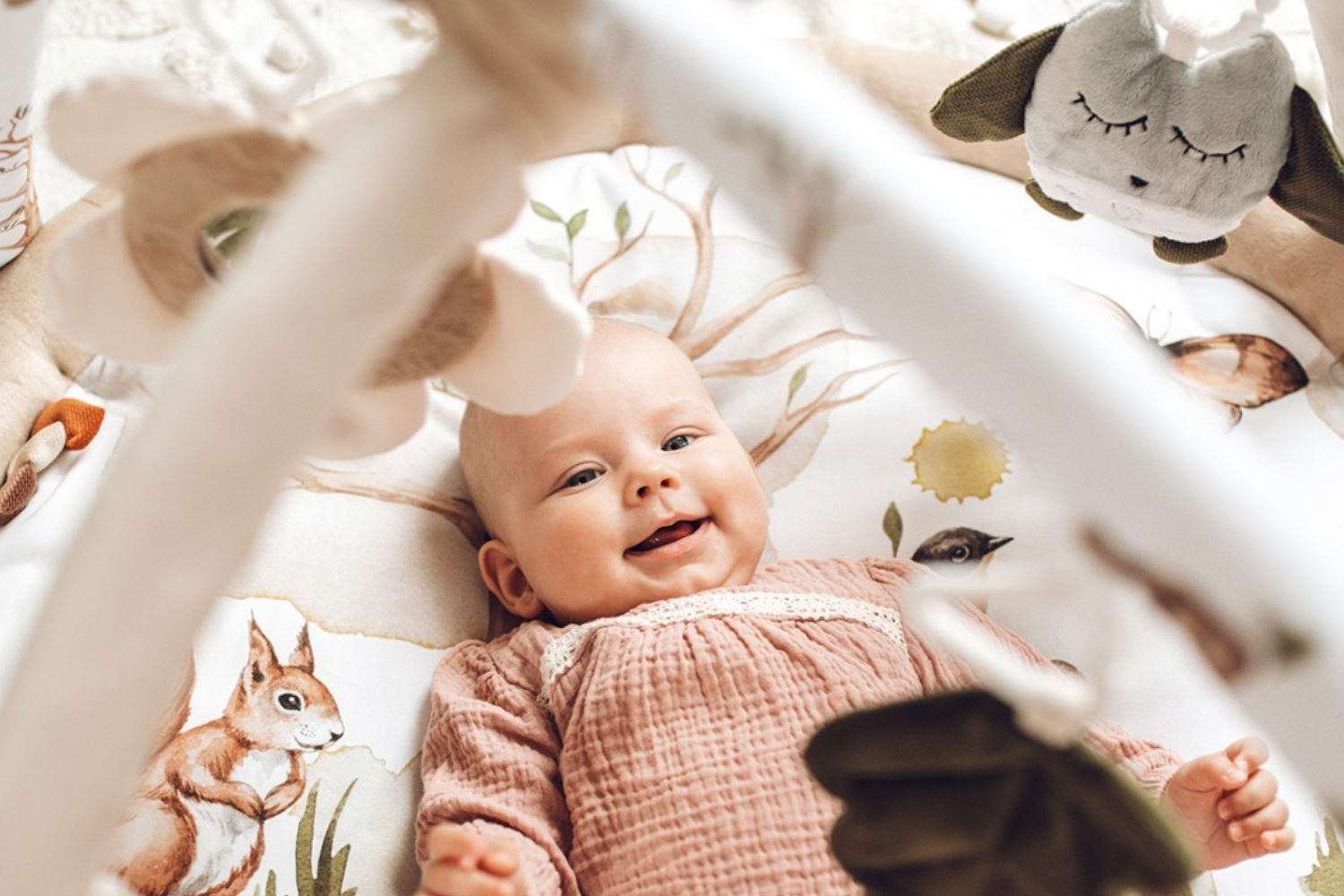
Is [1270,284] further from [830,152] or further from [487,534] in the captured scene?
[830,152]

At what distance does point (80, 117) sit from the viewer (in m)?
0.31

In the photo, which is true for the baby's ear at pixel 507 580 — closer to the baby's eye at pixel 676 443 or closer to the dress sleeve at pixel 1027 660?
the baby's eye at pixel 676 443

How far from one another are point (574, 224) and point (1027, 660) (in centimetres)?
51

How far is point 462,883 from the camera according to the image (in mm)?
578

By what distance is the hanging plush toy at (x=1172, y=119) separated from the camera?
0.54 m

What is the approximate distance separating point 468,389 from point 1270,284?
82cm

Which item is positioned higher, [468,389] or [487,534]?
[468,389]

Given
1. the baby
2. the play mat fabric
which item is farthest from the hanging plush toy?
the baby

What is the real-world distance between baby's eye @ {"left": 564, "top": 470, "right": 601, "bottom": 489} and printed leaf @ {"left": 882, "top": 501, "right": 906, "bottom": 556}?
230 mm

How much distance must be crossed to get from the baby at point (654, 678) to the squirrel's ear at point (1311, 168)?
0.30m

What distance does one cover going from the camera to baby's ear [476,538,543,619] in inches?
→ 35.2

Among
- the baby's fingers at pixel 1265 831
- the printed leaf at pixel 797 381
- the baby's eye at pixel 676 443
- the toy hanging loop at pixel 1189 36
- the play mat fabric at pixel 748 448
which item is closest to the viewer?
the toy hanging loop at pixel 1189 36

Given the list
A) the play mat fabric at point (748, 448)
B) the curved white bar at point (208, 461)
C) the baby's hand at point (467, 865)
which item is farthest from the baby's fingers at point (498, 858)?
the curved white bar at point (208, 461)

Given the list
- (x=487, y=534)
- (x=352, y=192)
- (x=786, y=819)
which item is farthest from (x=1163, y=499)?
(x=487, y=534)
